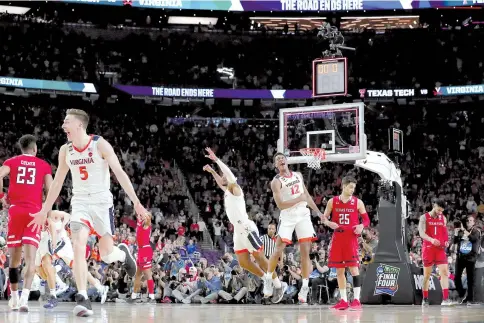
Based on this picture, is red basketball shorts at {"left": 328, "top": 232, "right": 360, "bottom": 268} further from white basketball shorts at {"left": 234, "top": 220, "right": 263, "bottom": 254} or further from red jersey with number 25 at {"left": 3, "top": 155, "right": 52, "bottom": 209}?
red jersey with number 25 at {"left": 3, "top": 155, "right": 52, "bottom": 209}

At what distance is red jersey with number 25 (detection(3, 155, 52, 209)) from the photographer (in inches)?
425

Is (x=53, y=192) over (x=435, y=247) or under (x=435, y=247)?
over

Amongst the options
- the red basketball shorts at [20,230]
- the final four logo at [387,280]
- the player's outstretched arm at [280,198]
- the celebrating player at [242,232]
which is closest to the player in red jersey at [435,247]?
the final four logo at [387,280]

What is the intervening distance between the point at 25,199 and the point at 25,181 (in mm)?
254

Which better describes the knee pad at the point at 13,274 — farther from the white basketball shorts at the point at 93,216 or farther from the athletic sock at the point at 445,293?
the athletic sock at the point at 445,293

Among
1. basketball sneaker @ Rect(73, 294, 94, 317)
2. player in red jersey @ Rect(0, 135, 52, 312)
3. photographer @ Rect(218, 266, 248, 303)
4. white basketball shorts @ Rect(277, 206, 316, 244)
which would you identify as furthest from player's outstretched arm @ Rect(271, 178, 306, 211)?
photographer @ Rect(218, 266, 248, 303)

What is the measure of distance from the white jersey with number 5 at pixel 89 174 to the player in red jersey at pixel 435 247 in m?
8.96

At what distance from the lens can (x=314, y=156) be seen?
60.4 feet

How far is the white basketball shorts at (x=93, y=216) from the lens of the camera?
890 cm

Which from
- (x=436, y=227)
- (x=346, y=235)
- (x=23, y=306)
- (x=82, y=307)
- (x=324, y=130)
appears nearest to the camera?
(x=82, y=307)

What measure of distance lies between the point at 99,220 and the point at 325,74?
42.3ft

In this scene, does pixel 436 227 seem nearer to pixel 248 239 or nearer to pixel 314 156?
pixel 314 156

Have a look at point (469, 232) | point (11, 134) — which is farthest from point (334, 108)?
point (11, 134)

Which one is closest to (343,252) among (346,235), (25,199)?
(346,235)
